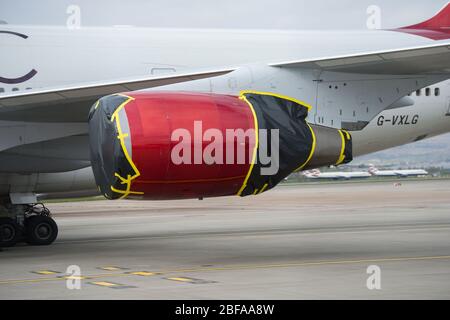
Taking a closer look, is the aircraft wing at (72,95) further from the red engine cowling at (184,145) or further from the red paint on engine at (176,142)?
the red paint on engine at (176,142)

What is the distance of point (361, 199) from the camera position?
156 ft

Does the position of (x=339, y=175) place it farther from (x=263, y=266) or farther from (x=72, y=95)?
(x=263, y=266)

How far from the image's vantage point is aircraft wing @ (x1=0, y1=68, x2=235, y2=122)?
16891mm

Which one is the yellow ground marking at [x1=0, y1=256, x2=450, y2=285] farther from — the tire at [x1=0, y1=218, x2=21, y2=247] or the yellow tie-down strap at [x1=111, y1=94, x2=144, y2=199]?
the tire at [x1=0, y1=218, x2=21, y2=247]

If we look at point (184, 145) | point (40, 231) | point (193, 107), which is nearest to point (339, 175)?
point (40, 231)

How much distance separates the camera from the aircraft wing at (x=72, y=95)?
16.9 meters

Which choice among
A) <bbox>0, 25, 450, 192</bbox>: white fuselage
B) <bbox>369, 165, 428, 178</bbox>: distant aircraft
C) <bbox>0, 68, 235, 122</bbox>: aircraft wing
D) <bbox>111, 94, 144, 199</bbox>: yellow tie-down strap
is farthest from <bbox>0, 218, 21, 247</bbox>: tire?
<bbox>369, 165, 428, 178</bbox>: distant aircraft

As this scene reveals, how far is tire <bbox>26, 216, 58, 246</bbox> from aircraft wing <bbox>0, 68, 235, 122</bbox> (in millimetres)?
3796

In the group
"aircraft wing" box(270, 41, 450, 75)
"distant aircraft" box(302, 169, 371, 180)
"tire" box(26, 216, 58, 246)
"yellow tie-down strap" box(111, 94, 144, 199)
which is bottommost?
"distant aircraft" box(302, 169, 371, 180)

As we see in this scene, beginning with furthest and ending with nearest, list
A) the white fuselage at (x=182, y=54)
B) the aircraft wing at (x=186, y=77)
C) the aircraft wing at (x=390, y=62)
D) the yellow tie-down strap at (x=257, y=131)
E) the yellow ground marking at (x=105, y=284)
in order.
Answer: the white fuselage at (x=182, y=54) → the aircraft wing at (x=186, y=77) → the aircraft wing at (x=390, y=62) → the yellow tie-down strap at (x=257, y=131) → the yellow ground marking at (x=105, y=284)

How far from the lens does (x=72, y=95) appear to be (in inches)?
Result: 675

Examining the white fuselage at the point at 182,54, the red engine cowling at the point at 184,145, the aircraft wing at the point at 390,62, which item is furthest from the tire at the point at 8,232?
the aircraft wing at the point at 390,62
